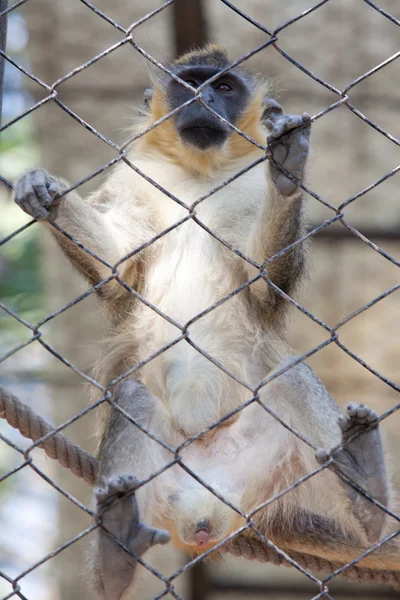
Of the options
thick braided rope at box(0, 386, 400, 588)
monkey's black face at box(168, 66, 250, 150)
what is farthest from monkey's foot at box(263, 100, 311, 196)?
thick braided rope at box(0, 386, 400, 588)

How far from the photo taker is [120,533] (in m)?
2.94

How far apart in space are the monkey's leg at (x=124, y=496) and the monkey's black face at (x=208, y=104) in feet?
4.16

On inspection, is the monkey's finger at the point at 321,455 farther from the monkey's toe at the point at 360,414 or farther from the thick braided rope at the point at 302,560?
the thick braided rope at the point at 302,560

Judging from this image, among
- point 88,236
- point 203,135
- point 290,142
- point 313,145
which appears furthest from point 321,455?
point 313,145

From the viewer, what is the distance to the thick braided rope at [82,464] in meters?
3.21

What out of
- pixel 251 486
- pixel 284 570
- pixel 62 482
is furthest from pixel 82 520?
pixel 251 486

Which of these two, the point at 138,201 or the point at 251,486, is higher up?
the point at 138,201

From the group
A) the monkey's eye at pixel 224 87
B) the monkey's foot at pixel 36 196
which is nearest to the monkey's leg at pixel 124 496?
the monkey's foot at pixel 36 196

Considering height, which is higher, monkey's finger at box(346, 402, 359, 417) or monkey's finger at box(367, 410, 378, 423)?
monkey's finger at box(346, 402, 359, 417)

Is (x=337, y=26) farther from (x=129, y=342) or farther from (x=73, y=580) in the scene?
(x=73, y=580)

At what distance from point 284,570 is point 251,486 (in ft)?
13.8

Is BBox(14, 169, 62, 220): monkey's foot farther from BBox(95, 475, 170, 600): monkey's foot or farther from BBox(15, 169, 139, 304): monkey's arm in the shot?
BBox(95, 475, 170, 600): monkey's foot

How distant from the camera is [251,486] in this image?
3717 millimetres

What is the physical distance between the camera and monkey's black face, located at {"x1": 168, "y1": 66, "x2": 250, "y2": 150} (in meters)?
4.17
